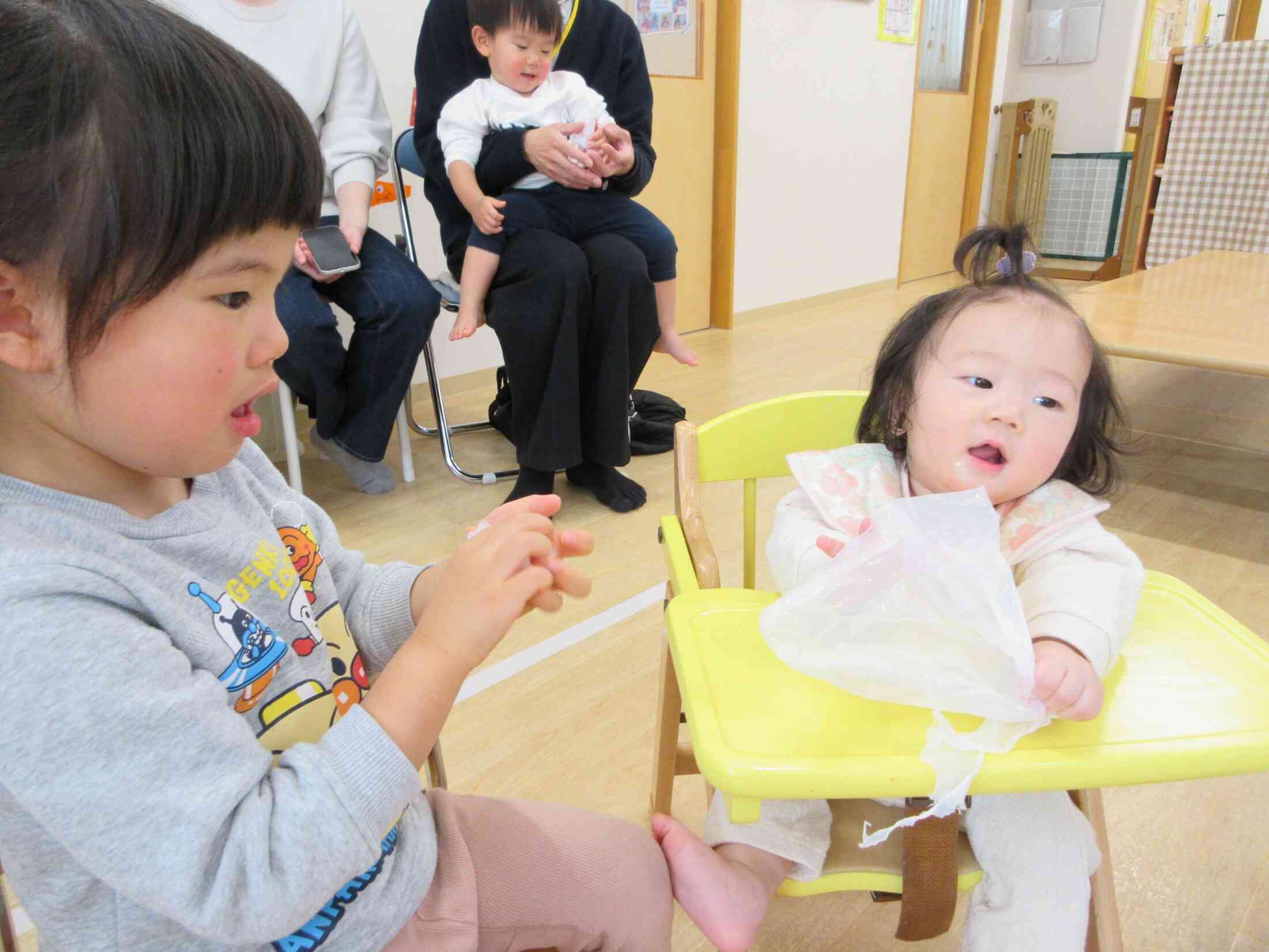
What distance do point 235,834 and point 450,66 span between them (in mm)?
1792

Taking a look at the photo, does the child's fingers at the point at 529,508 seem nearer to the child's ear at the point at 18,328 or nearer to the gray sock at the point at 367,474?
the child's ear at the point at 18,328

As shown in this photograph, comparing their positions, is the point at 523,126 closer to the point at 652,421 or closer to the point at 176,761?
the point at 652,421

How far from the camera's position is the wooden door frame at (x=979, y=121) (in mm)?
4789

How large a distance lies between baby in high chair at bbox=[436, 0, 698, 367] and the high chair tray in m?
1.32

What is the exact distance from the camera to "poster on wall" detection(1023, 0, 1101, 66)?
500cm

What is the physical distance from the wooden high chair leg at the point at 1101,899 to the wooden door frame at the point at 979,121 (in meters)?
4.42

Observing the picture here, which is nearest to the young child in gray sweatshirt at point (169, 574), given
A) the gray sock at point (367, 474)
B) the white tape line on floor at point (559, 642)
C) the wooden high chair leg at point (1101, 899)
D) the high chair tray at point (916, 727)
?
the high chair tray at point (916, 727)

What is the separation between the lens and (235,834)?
0.44 metres

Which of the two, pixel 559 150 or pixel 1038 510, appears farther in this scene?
pixel 559 150

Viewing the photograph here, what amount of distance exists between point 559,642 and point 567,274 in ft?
2.46

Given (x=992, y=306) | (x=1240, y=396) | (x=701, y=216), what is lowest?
(x=1240, y=396)

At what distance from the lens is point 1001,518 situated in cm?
80

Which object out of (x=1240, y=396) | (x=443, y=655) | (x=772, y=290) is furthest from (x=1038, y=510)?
(x=772, y=290)

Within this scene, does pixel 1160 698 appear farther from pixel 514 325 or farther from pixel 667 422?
pixel 667 422
